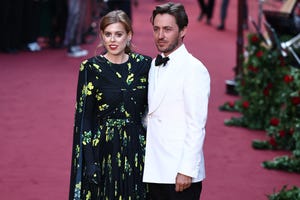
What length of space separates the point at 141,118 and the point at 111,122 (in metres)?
0.19

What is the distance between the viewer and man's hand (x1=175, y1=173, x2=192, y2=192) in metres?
3.91

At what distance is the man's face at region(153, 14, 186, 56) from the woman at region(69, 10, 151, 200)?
246 millimetres

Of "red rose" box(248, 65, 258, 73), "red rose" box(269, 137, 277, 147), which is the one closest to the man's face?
"red rose" box(269, 137, 277, 147)

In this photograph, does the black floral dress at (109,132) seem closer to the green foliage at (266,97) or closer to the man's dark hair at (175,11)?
the man's dark hair at (175,11)

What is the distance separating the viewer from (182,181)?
12.8ft

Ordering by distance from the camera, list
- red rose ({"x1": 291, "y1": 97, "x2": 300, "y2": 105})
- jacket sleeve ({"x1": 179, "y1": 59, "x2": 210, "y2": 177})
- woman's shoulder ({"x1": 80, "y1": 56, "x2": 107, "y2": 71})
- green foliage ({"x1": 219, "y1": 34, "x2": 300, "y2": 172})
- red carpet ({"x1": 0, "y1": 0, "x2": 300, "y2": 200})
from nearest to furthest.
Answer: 1. jacket sleeve ({"x1": 179, "y1": 59, "x2": 210, "y2": 177})
2. woman's shoulder ({"x1": 80, "y1": 56, "x2": 107, "y2": 71})
3. red carpet ({"x1": 0, "y1": 0, "x2": 300, "y2": 200})
4. red rose ({"x1": 291, "y1": 97, "x2": 300, "y2": 105})
5. green foliage ({"x1": 219, "y1": 34, "x2": 300, "y2": 172})

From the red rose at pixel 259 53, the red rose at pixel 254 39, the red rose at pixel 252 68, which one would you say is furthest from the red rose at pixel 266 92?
the red rose at pixel 254 39

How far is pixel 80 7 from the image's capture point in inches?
523

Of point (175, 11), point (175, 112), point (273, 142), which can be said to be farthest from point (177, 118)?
point (273, 142)

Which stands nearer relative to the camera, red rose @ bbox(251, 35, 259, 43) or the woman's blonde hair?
the woman's blonde hair

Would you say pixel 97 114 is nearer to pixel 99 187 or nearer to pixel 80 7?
pixel 99 187

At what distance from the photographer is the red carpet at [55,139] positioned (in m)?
6.60

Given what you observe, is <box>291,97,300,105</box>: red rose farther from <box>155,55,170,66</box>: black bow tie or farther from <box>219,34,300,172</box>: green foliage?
<box>155,55,170,66</box>: black bow tie

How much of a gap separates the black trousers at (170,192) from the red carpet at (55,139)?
213cm
